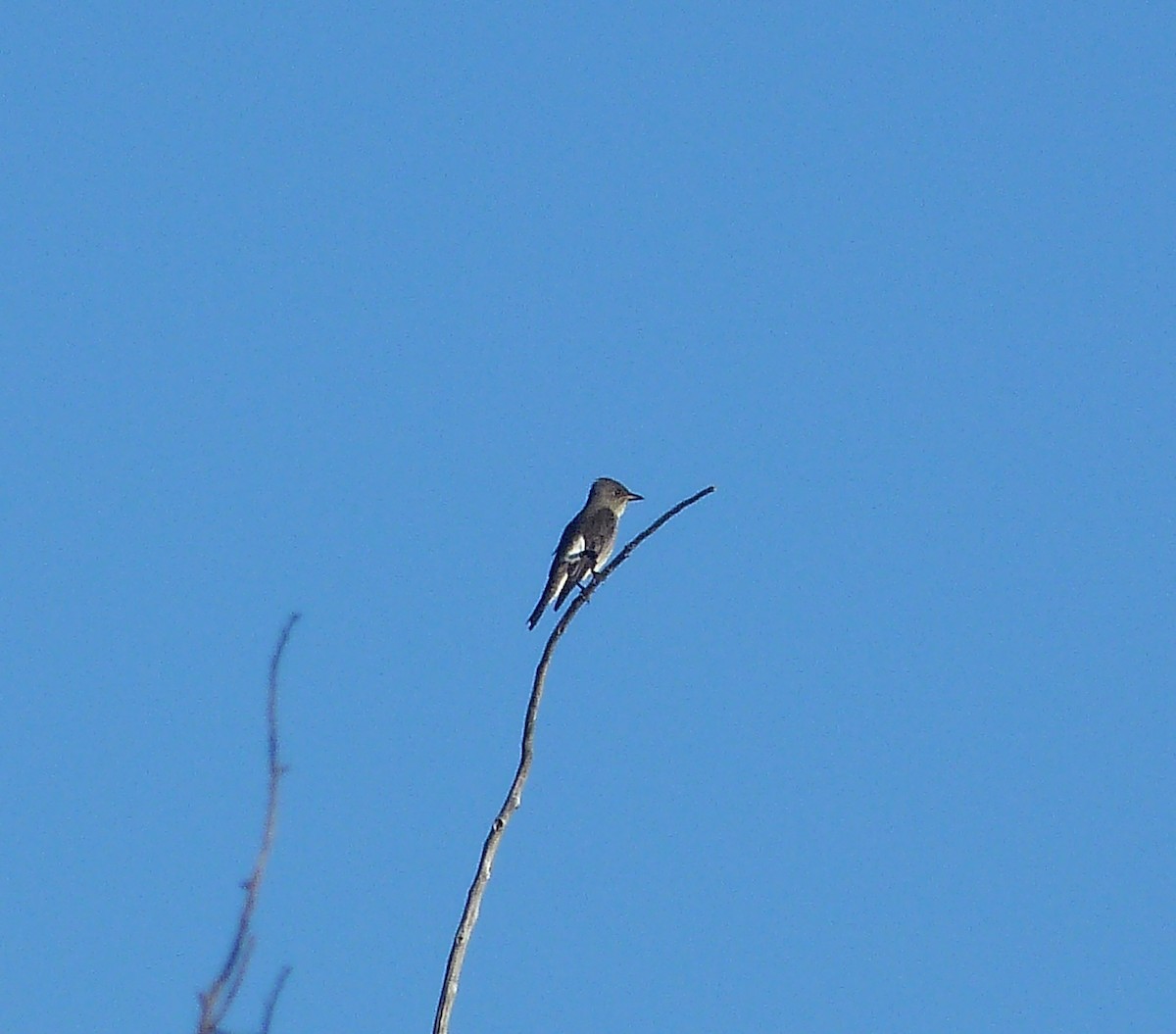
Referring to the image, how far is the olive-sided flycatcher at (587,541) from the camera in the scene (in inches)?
535

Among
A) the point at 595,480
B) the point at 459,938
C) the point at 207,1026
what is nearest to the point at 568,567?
the point at 595,480

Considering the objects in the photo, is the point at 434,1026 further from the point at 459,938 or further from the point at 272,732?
the point at 272,732

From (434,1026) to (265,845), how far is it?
0.58 m

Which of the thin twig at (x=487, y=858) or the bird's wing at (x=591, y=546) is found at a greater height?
the bird's wing at (x=591, y=546)

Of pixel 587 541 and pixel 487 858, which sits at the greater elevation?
pixel 587 541

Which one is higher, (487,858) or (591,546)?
(591,546)

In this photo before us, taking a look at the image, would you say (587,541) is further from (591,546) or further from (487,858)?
(487,858)

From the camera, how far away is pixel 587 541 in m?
14.1

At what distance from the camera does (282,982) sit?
103 inches

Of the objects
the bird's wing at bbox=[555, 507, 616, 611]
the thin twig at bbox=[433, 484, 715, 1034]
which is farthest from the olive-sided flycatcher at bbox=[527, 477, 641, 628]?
the thin twig at bbox=[433, 484, 715, 1034]

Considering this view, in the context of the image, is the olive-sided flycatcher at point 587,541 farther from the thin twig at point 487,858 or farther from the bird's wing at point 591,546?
the thin twig at point 487,858

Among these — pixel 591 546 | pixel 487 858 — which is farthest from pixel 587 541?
pixel 487 858

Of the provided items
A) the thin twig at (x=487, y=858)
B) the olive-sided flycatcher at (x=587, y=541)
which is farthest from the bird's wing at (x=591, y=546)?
the thin twig at (x=487, y=858)

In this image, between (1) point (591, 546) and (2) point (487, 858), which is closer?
(2) point (487, 858)
